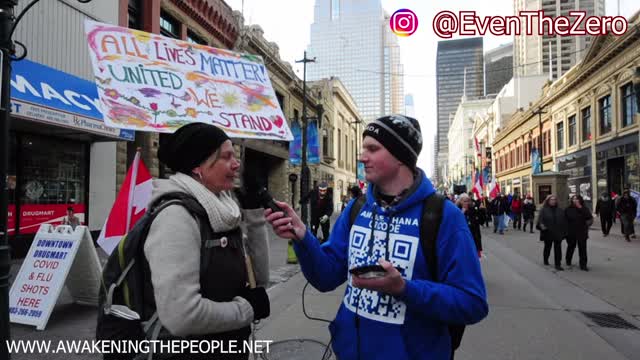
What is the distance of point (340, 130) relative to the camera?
2151 inches

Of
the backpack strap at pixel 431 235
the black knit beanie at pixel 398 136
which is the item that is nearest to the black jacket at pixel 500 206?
the black knit beanie at pixel 398 136

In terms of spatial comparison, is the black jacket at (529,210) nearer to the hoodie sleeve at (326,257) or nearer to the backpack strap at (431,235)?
the hoodie sleeve at (326,257)

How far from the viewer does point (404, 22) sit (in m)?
11.8

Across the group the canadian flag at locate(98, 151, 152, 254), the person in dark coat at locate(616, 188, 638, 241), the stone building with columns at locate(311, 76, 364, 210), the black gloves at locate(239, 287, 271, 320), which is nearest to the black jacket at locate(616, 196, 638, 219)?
the person in dark coat at locate(616, 188, 638, 241)

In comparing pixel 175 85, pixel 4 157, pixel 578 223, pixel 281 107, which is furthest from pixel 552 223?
pixel 281 107

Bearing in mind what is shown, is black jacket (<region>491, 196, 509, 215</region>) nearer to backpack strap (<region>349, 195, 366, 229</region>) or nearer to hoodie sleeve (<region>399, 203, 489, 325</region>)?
backpack strap (<region>349, 195, 366, 229</region>)

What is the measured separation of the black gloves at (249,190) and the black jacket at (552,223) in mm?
10142

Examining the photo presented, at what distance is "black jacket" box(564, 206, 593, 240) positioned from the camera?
9.73m

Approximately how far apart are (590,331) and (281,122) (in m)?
5.24

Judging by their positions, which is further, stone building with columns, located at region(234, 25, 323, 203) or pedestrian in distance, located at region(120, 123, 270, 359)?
stone building with columns, located at region(234, 25, 323, 203)

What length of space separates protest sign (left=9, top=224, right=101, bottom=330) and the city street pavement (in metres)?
0.20

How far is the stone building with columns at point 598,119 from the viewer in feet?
77.7

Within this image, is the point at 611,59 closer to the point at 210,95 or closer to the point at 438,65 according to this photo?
the point at 210,95

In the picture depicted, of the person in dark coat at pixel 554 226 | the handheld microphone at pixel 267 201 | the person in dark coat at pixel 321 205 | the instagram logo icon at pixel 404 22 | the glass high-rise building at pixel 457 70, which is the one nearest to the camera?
the handheld microphone at pixel 267 201
